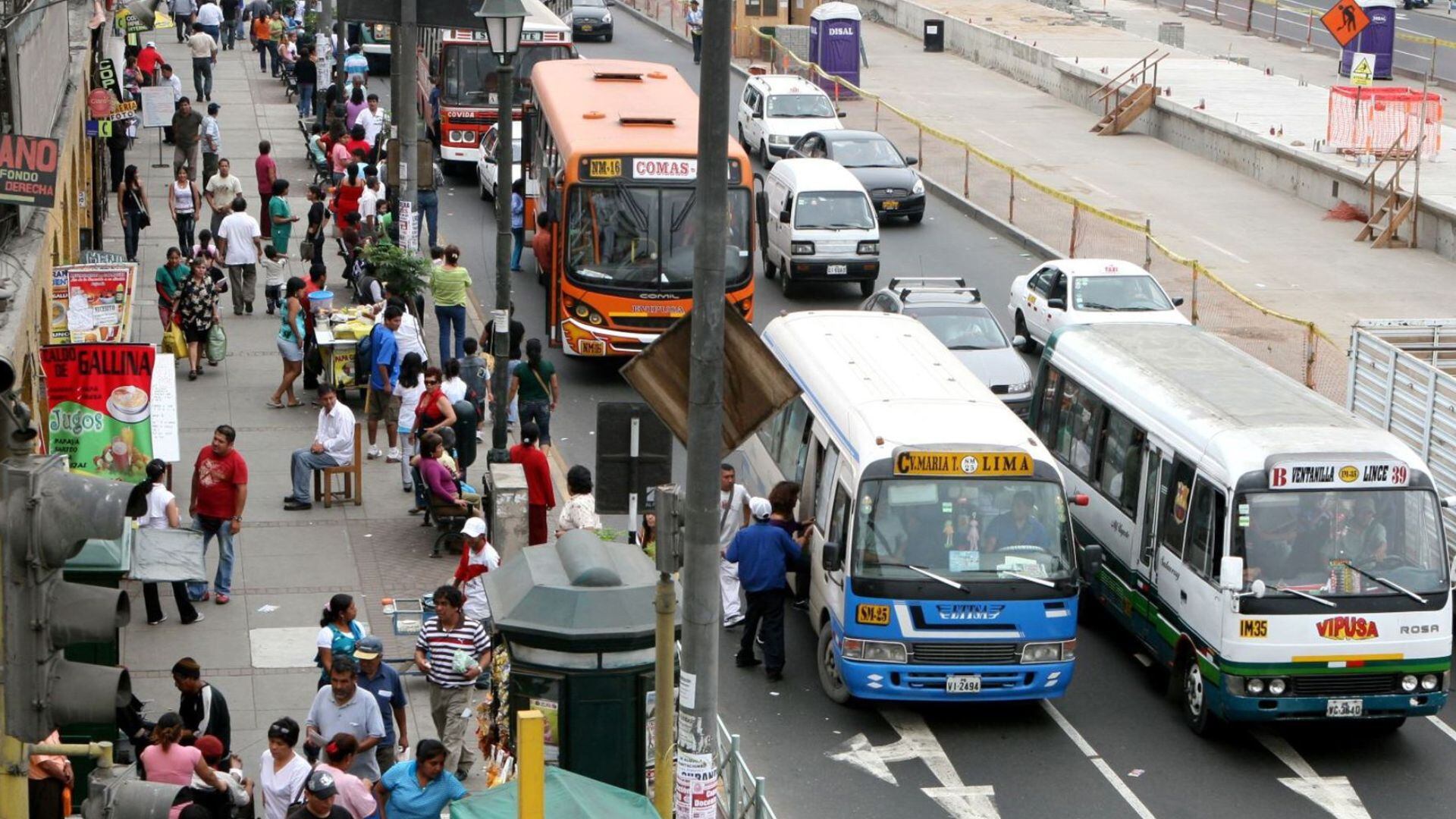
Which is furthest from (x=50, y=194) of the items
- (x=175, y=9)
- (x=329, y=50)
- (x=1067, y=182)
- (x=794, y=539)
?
(x=175, y=9)

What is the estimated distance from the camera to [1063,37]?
55219mm

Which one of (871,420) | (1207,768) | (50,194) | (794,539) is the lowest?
(1207,768)

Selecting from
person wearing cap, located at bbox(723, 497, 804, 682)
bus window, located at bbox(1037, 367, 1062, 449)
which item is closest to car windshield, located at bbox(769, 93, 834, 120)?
bus window, located at bbox(1037, 367, 1062, 449)

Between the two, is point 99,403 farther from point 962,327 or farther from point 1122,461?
point 962,327

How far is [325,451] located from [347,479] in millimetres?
588

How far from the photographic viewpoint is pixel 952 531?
47.4ft

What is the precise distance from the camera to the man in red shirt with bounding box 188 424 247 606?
16.2 meters

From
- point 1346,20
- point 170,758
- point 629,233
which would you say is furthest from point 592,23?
point 170,758

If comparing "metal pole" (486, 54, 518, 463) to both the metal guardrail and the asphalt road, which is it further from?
Answer: the metal guardrail

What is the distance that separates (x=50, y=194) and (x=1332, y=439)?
1058cm

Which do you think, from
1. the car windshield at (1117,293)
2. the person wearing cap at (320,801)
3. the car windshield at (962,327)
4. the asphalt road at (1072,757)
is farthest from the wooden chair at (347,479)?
the car windshield at (1117,293)

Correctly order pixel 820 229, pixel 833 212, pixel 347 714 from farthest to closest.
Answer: pixel 833 212
pixel 820 229
pixel 347 714

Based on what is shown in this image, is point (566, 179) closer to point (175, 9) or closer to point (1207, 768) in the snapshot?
point (1207, 768)

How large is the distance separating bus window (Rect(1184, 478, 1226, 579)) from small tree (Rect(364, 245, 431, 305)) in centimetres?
1203
